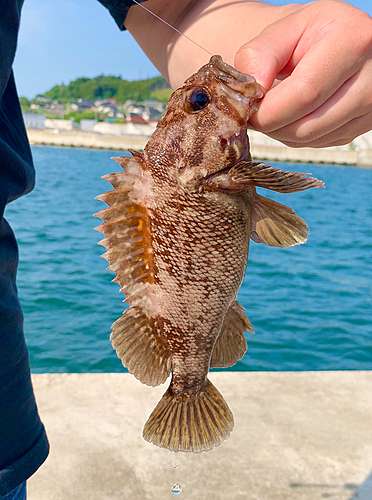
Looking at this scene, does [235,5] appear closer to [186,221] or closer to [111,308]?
[186,221]

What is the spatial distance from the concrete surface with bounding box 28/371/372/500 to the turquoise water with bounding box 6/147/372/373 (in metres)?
4.01

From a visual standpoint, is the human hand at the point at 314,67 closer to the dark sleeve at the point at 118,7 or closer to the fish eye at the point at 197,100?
the fish eye at the point at 197,100

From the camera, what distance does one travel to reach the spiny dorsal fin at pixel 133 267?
142 centimetres

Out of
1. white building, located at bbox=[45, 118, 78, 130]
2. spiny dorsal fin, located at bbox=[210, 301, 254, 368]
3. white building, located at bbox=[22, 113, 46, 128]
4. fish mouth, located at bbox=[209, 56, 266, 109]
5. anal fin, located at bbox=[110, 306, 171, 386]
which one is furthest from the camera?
white building, located at bbox=[45, 118, 78, 130]

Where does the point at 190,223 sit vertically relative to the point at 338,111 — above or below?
below

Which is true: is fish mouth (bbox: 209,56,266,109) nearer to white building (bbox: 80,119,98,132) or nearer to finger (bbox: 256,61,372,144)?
finger (bbox: 256,61,372,144)

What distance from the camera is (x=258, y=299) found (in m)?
11.2

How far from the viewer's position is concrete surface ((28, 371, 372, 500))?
3.02 metres

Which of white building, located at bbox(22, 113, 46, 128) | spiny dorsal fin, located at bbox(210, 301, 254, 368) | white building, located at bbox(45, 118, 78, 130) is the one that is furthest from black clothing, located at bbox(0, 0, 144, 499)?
white building, located at bbox(45, 118, 78, 130)

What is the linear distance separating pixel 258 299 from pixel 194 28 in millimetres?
9838

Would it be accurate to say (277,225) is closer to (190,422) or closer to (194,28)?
(190,422)

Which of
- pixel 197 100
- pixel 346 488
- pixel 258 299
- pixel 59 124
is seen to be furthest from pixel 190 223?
pixel 59 124

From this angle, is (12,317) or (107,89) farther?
(107,89)

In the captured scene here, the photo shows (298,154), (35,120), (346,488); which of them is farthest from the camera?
(35,120)
